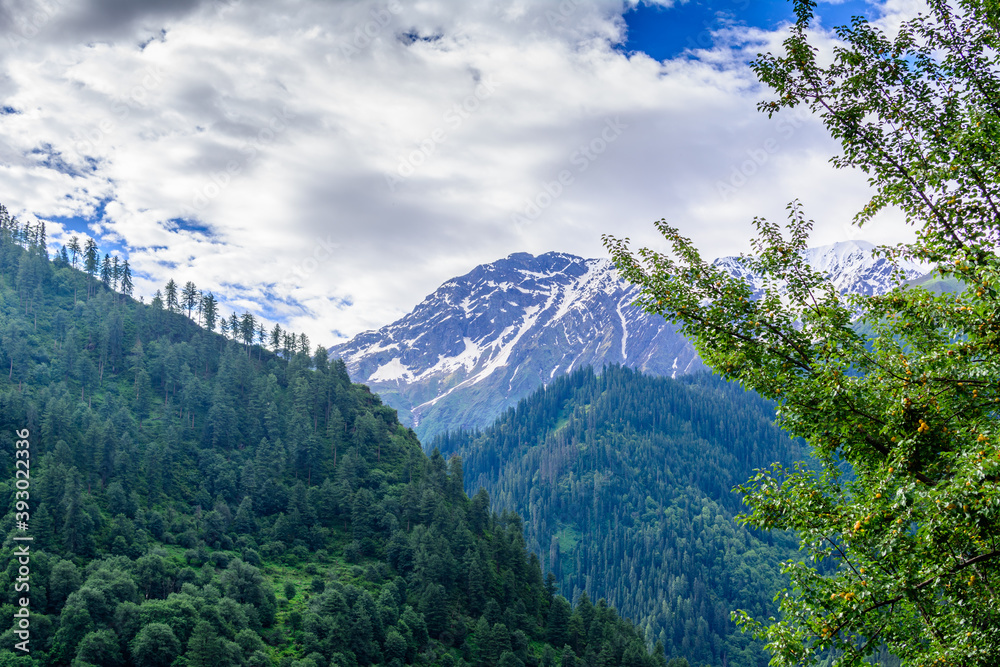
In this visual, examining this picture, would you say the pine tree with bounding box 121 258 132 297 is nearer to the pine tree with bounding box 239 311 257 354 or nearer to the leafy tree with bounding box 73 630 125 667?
the pine tree with bounding box 239 311 257 354

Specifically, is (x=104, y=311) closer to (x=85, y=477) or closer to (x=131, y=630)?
(x=85, y=477)

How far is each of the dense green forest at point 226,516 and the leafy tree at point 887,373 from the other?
72.5 metres

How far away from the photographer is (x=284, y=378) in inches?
6550

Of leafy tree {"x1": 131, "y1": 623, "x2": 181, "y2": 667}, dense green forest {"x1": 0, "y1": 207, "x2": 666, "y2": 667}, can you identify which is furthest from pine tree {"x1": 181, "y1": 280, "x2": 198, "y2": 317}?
leafy tree {"x1": 131, "y1": 623, "x2": 181, "y2": 667}

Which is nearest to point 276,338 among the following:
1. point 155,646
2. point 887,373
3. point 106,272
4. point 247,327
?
point 247,327

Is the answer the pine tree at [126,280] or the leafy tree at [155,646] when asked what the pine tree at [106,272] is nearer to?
the pine tree at [126,280]

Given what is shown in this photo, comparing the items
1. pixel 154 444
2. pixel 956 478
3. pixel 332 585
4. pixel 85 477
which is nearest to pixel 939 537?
pixel 956 478

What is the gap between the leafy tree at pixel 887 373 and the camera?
36.1 ft

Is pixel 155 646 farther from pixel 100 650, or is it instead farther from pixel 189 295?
pixel 189 295

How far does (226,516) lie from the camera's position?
112 metres

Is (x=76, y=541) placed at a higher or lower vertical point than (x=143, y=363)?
lower

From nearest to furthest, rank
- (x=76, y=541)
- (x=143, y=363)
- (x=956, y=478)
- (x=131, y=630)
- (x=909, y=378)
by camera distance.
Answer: (x=956, y=478)
(x=909, y=378)
(x=131, y=630)
(x=76, y=541)
(x=143, y=363)

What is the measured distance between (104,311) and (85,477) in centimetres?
7658

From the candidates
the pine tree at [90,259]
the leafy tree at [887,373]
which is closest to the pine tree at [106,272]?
the pine tree at [90,259]
